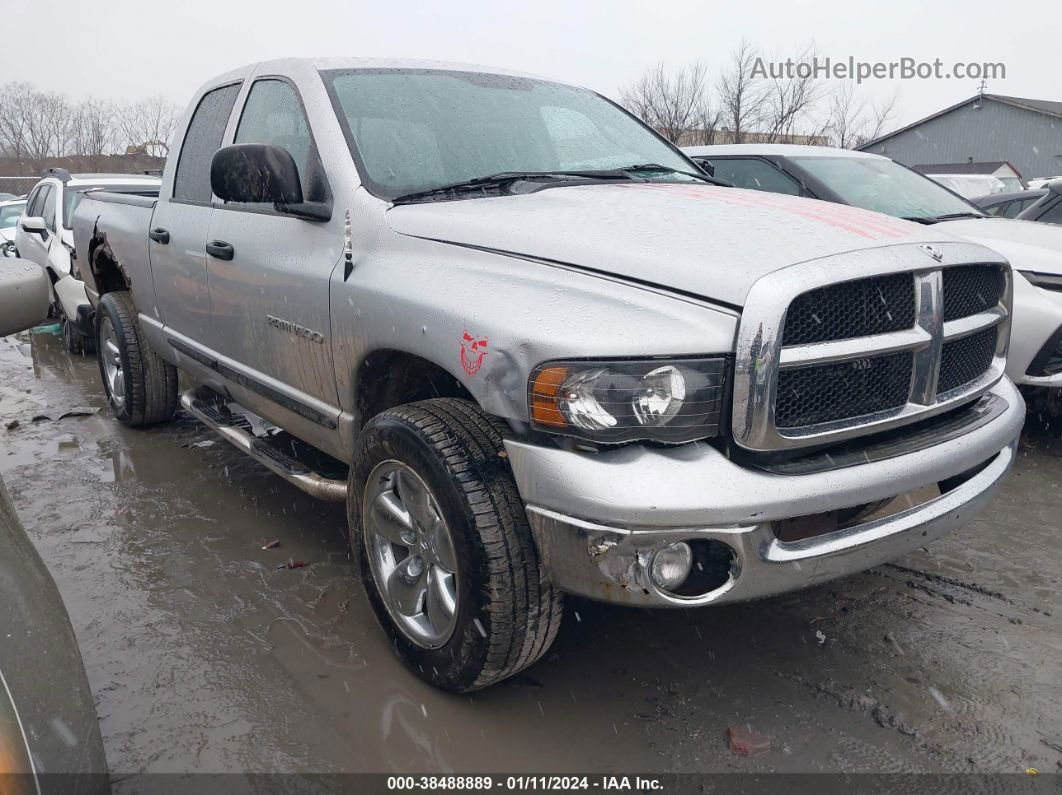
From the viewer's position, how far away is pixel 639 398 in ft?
6.56

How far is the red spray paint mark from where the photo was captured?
2.18 m

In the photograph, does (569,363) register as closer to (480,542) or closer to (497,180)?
(480,542)

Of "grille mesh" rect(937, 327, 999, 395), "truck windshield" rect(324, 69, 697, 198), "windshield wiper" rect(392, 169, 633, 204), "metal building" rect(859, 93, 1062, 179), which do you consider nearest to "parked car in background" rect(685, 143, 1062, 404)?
"truck windshield" rect(324, 69, 697, 198)

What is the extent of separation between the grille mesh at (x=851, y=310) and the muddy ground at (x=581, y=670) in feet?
3.73

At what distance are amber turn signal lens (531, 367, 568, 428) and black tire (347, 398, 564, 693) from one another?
0.23m

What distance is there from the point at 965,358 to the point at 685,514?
1.22 metres


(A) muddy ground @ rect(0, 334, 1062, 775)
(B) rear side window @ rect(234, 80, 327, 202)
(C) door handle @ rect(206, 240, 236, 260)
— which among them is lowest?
(A) muddy ground @ rect(0, 334, 1062, 775)

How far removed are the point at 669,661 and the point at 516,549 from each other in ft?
2.89

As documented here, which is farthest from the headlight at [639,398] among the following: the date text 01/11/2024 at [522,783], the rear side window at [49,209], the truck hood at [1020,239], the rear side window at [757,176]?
the rear side window at [49,209]

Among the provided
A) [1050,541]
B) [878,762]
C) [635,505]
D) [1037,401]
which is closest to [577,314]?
[635,505]

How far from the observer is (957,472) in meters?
2.36

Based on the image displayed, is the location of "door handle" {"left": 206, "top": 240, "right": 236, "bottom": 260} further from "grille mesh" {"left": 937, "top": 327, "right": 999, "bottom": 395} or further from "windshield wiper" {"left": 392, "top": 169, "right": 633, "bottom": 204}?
"grille mesh" {"left": 937, "top": 327, "right": 999, "bottom": 395}

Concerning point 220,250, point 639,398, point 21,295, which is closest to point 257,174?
point 220,250

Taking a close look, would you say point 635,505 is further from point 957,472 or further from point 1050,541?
point 1050,541
